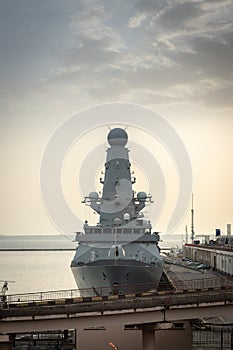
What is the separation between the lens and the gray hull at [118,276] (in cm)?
6112

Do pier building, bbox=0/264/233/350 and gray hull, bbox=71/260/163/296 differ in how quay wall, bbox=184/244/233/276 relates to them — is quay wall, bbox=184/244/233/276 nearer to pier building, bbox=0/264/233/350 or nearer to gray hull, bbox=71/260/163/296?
gray hull, bbox=71/260/163/296

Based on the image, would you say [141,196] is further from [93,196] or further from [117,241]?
[117,241]

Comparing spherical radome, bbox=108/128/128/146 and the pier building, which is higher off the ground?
spherical radome, bbox=108/128/128/146

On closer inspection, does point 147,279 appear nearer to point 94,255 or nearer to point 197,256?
point 94,255

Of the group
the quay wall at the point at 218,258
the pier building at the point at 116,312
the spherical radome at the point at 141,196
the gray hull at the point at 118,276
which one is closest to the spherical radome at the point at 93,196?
the spherical radome at the point at 141,196

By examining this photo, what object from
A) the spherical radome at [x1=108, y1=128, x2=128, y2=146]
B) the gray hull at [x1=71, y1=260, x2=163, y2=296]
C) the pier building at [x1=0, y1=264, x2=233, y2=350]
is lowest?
the pier building at [x1=0, y1=264, x2=233, y2=350]

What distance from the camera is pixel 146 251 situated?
218 ft

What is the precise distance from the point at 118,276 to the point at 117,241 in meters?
6.56

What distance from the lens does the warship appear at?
62.1 metres

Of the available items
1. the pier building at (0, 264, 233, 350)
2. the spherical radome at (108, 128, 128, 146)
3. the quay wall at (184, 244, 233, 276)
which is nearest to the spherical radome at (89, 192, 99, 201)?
the spherical radome at (108, 128, 128, 146)

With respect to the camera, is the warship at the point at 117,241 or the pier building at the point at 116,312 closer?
the pier building at the point at 116,312

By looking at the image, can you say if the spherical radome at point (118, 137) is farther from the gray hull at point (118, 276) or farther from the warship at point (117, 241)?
the gray hull at point (118, 276)

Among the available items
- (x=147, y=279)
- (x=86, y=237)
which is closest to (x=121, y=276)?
(x=147, y=279)

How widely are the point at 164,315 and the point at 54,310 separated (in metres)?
7.23
